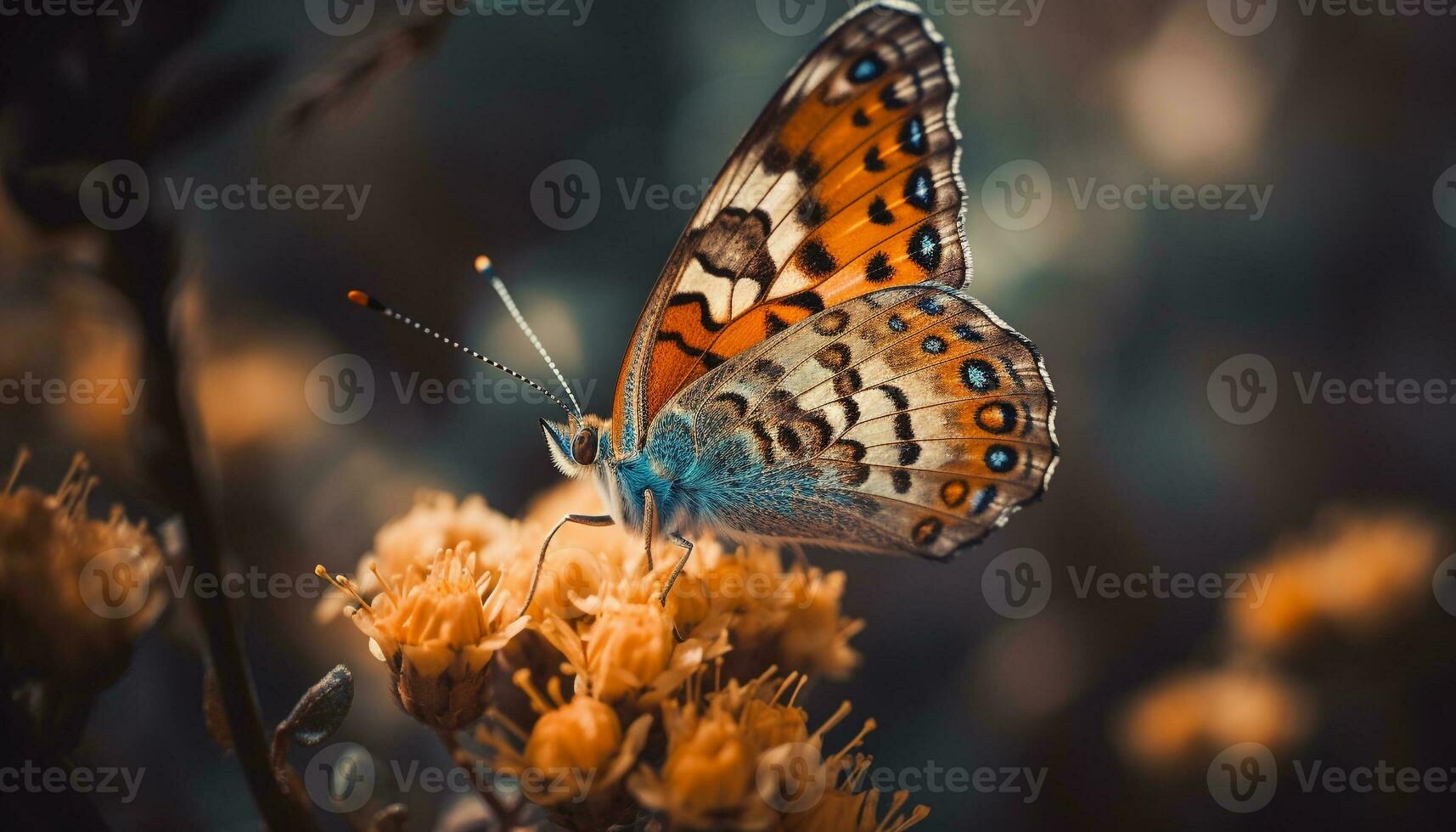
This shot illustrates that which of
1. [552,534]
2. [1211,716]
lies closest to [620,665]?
[552,534]

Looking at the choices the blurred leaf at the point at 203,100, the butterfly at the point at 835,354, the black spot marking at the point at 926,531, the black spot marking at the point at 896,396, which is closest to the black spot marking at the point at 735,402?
the butterfly at the point at 835,354

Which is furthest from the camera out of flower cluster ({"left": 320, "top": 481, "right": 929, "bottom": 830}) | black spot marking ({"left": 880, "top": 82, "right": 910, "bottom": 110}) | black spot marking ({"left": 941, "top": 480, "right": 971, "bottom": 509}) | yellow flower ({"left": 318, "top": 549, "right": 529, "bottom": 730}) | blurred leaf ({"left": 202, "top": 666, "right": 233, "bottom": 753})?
black spot marking ({"left": 941, "top": 480, "right": 971, "bottom": 509})

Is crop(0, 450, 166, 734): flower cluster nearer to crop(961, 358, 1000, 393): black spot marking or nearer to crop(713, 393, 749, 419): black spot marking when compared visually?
crop(713, 393, 749, 419): black spot marking

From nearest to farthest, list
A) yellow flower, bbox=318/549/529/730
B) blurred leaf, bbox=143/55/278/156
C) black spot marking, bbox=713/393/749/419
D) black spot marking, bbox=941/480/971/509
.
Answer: blurred leaf, bbox=143/55/278/156
yellow flower, bbox=318/549/529/730
black spot marking, bbox=941/480/971/509
black spot marking, bbox=713/393/749/419

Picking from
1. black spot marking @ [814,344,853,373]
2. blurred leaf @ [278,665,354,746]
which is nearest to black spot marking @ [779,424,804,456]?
black spot marking @ [814,344,853,373]

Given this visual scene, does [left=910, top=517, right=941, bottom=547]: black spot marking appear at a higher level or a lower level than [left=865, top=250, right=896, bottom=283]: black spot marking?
lower

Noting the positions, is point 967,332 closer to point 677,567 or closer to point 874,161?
point 874,161

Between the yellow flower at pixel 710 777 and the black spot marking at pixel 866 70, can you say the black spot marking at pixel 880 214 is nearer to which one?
the black spot marking at pixel 866 70

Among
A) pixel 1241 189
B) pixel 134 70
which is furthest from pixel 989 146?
pixel 134 70
